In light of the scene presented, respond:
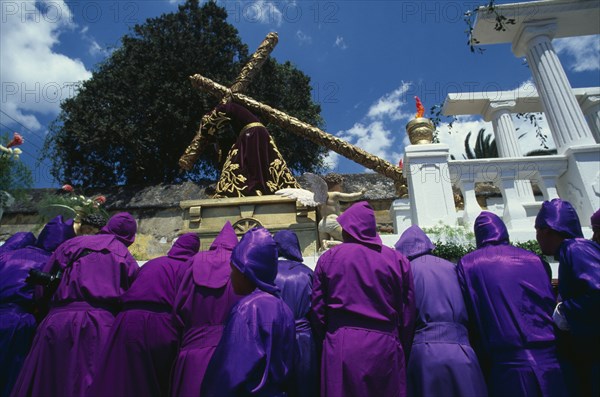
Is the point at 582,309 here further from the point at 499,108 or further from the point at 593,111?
the point at 499,108

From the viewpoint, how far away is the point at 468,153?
74.1ft

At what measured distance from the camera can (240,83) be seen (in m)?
9.22

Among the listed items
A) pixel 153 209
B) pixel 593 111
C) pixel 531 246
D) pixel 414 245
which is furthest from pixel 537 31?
pixel 153 209

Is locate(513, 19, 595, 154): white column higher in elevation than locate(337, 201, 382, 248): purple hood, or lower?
higher

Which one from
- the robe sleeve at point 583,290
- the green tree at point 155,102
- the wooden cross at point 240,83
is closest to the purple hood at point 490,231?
the robe sleeve at point 583,290

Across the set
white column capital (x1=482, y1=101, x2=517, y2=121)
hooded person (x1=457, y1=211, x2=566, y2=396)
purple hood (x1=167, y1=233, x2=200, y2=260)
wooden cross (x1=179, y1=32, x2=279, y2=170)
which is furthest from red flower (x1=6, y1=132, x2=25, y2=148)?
white column capital (x1=482, y1=101, x2=517, y2=121)

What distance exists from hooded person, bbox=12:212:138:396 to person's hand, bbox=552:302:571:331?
10.1ft

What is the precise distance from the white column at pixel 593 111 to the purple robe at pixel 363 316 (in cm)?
783

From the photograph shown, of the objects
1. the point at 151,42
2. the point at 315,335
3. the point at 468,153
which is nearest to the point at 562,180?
the point at 315,335

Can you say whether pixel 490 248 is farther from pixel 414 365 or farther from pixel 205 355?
pixel 205 355

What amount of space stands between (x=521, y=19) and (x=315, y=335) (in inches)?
A: 272

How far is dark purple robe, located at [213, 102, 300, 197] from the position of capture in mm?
7500

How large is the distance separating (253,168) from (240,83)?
2.69 meters

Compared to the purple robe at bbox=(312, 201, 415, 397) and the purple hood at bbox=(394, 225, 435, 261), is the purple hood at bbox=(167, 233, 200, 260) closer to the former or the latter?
the purple robe at bbox=(312, 201, 415, 397)
